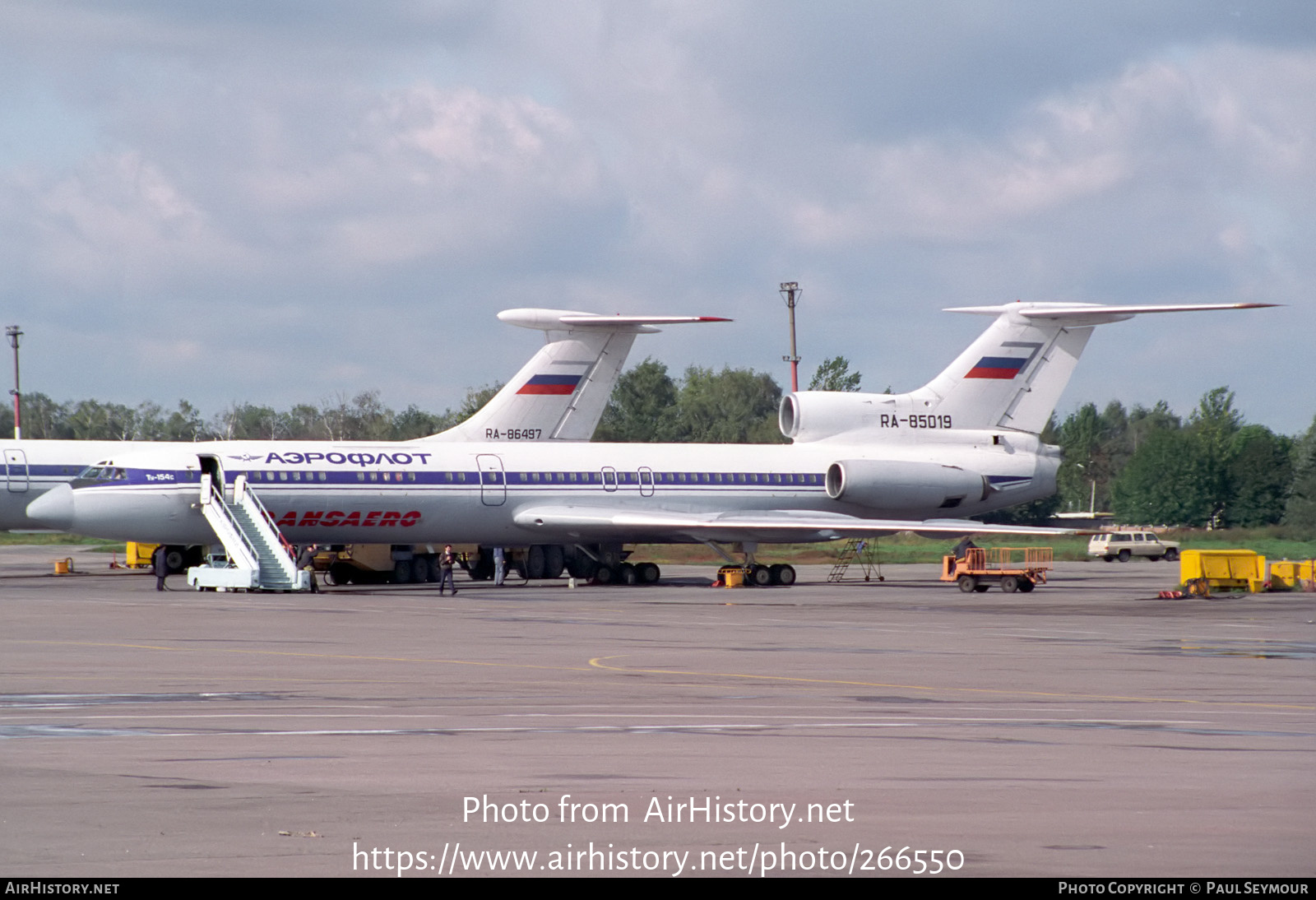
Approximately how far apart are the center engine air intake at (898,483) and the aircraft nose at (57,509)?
21790 millimetres

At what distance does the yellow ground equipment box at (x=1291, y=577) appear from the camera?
41781mm

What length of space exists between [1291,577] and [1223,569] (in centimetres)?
370

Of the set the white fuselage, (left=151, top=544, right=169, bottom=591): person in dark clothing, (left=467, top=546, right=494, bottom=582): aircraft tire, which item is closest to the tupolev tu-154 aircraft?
the white fuselage

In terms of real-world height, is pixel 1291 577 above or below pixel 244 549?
below

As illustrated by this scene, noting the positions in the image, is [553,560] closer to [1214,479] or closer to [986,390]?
[986,390]

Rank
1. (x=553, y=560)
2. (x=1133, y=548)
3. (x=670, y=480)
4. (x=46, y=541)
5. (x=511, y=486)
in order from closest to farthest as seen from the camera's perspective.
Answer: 1. (x=511, y=486)
2. (x=670, y=480)
3. (x=553, y=560)
4. (x=1133, y=548)
5. (x=46, y=541)

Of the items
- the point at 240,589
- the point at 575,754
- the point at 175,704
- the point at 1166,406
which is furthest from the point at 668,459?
the point at 1166,406

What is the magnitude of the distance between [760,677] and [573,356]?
126 feet

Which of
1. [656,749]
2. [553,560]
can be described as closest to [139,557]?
[553,560]

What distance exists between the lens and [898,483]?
1978 inches

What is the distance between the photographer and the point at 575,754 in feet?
39.1

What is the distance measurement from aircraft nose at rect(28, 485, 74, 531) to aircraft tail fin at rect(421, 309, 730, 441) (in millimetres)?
14246

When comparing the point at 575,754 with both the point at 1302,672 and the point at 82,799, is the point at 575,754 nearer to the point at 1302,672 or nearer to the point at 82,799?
the point at 82,799

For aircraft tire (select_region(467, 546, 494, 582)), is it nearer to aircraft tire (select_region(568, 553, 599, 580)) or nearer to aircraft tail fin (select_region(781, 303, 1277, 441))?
aircraft tire (select_region(568, 553, 599, 580))
